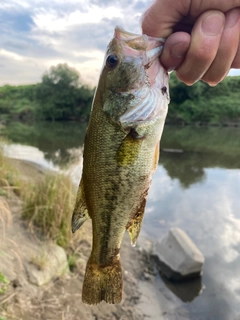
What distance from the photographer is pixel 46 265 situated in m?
5.56

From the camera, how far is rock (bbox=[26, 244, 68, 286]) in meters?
5.30

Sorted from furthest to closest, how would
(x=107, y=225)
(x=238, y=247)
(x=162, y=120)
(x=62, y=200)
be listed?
(x=238, y=247) < (x=62, y=200) < (x=107, y=225) < (x=162, y=120)

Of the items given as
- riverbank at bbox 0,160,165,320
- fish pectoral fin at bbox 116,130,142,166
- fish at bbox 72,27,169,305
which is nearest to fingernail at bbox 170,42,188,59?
fish at bbox 72,27,169,305

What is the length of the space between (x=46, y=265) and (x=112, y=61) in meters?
4.50

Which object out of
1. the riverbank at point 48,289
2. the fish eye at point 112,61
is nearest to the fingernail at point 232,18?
the fish eye at point 112,61

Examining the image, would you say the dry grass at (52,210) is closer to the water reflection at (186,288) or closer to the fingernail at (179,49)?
the water reflection at (186,288)

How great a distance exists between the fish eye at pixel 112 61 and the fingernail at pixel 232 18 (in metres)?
0.68

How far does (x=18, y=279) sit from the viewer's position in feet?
16.3

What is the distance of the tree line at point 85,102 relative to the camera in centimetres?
6091

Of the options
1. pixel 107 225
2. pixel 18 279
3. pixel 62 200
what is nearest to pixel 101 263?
pixel 107 225

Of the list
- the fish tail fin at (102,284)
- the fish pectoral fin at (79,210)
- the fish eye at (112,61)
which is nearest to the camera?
the fish eye at (112,61)

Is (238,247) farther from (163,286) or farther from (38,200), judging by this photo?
(38,200)

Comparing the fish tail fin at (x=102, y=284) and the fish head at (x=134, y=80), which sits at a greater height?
the fish head at (x=134, y=80)

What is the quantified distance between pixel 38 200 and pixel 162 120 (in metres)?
5.26
